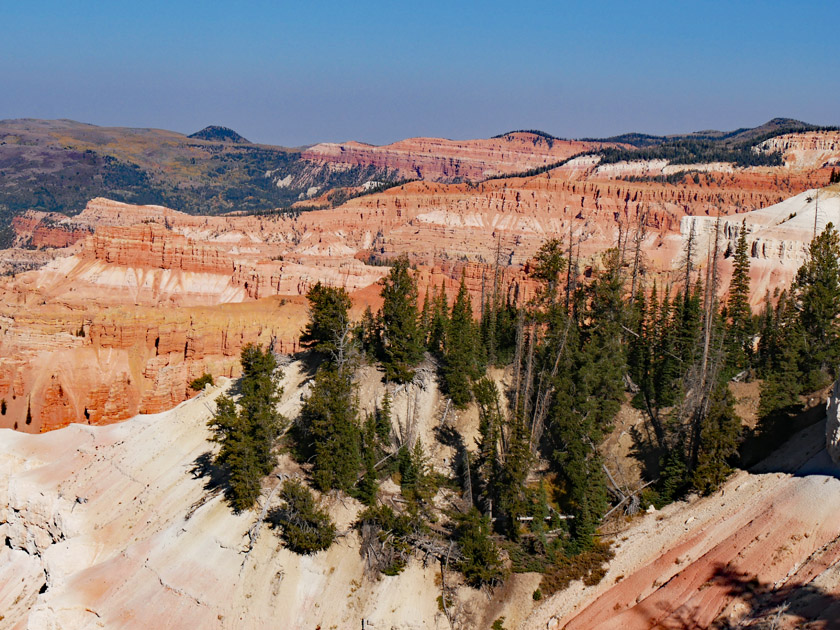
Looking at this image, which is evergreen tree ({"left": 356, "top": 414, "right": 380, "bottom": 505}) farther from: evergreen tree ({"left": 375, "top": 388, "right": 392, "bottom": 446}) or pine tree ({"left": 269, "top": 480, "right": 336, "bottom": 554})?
pine tree ({"left": 269, "top": 480, "right": 336, "bottom": 554})

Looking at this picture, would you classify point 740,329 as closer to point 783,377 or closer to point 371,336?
point 783,377

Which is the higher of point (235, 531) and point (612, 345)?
point (612, 345)

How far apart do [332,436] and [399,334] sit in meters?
15.1

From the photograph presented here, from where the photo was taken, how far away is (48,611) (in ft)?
144

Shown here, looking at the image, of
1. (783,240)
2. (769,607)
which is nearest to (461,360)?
(769,607)

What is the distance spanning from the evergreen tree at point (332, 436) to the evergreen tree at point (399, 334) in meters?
8.79

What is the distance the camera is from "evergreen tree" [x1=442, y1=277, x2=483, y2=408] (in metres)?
61.6

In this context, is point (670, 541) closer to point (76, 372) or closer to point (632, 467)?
point (632, 467)

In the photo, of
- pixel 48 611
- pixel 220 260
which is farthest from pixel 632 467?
pixel 220 260

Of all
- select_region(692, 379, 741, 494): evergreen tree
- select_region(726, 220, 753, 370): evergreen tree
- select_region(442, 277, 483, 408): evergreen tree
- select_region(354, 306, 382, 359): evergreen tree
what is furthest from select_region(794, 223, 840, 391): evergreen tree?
select_region(354, 306, 382, 359): evergreen tree

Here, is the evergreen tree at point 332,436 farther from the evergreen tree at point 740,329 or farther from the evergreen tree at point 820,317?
the evergreen tree at point 820,317

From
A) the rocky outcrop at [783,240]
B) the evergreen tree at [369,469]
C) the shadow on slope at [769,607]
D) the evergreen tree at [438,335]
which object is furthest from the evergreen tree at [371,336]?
the rocky outcrop at [783,240]

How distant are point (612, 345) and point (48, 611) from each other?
138ft

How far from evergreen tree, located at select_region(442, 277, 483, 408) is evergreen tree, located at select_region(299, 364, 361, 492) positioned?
10.3 meters
